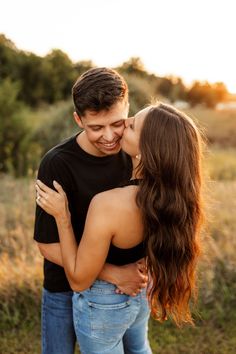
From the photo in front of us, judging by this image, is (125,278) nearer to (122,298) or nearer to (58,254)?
(122,298)

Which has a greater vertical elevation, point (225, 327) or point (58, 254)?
point (58, 254)

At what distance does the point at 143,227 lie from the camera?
2.03m

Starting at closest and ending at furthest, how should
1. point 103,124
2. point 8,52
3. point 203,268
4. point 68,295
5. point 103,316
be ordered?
point 103,316, point 103,124, point 68,295, point 203,268, point 8,52

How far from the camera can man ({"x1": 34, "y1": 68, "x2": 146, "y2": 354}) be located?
7.32ft

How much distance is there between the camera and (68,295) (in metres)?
2.47

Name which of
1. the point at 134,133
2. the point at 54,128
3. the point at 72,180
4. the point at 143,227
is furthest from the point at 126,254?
the point at 54,128

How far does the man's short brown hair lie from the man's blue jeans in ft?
3.10

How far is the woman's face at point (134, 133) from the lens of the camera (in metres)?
2.04

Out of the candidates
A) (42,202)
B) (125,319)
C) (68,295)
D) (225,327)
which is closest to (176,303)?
(125,319)

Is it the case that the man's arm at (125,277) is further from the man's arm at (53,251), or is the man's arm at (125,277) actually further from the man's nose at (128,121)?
the man's nose at (128,121)

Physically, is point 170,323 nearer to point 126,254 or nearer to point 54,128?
point 126,254

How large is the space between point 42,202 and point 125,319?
0.64 meters

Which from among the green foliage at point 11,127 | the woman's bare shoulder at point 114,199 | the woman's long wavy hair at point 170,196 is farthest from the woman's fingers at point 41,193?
the green foliage at point 11,127

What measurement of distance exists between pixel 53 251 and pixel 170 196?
0.62m
